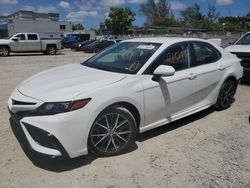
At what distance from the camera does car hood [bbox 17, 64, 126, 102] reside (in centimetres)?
339

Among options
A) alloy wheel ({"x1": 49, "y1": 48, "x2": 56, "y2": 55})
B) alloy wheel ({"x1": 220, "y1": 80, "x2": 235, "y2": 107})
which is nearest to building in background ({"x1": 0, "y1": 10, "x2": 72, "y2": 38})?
alloy wheel ({"x1": 49, "y1": 48, "x2": 56, "y2": 55})

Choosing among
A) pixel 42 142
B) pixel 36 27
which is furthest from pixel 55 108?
pixel 36 27

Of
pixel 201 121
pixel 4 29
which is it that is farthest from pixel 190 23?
pixel 201 121

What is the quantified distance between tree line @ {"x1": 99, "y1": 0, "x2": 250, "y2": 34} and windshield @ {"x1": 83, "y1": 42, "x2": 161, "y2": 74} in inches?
2669

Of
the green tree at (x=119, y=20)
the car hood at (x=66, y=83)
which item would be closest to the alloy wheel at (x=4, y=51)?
the car hood at (x=66, y=83)

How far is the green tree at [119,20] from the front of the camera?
70.6 meters

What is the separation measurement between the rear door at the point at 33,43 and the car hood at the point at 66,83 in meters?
19.6

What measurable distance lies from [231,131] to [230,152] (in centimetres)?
86

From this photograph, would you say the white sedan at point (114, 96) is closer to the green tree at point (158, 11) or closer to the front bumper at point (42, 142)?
the front bumper at point (42, 142)

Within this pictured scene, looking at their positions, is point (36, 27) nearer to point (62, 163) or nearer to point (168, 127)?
point (168, 127)

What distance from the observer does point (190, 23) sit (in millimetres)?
88375

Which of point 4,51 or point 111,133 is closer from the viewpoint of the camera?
point 111,133

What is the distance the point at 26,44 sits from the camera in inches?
884

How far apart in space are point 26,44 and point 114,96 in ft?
68.0
